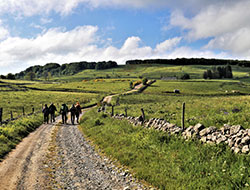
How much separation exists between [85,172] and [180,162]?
4156mm

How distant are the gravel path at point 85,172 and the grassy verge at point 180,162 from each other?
A: 2.22 ft

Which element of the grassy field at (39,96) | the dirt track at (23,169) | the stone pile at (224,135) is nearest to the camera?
the dirt track at (23,169)

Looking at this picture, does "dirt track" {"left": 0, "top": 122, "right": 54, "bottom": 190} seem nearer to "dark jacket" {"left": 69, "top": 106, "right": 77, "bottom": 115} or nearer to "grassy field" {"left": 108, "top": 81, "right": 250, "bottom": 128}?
"grassy field" {"left": 108, "top": 81, "right": 250, "bottom": 128}

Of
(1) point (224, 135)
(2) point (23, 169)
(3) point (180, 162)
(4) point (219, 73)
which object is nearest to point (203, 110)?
(1) point (224, 135)

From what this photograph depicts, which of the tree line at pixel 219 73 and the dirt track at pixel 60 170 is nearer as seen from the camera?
the dirt track at pixel 60 170

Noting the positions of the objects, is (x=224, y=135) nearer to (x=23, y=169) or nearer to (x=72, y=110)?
(x=23, y=169)

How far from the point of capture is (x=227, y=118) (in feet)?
40.1

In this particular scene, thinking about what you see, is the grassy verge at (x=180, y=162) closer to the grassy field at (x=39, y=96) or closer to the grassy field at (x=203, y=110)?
the grassy field at (x=203, y=110)

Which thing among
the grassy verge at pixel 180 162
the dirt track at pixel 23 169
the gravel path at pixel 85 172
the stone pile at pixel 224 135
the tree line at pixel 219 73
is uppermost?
the tree line at pixel 219 73

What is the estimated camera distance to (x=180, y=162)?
9.01 m

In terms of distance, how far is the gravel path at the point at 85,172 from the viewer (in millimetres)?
8125

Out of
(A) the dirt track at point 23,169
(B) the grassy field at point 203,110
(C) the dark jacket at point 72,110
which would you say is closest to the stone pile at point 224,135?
(B) the grassy field at point 203,110

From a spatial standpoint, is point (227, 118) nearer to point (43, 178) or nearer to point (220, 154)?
point (220, 154)

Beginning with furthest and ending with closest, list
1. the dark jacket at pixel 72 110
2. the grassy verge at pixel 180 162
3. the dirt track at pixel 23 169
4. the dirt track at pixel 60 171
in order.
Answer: the dark jacket at pixel 72 110 < the dirt track at pixel 60 171 < the dirt track at pixel 23 169 < the grassy verge at pixel 180 162
